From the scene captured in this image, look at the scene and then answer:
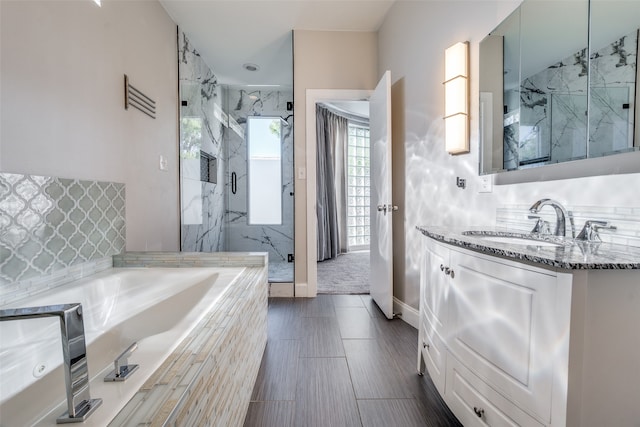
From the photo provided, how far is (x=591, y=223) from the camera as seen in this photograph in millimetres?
1004

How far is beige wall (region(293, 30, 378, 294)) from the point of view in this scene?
2.84 meters

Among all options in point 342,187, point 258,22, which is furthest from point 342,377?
point 342,187

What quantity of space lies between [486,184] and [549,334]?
0.98 meters

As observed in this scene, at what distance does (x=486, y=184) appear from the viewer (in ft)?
5.06

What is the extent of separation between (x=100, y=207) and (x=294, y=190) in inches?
62.1

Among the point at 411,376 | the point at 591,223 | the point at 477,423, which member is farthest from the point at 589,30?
the point at 411,376

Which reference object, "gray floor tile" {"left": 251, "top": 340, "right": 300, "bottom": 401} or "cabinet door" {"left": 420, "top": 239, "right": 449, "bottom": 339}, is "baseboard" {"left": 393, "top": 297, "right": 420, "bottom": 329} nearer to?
"cabinet door" {"left": 420, "top": 239, "right": 449, "bottom": 339}

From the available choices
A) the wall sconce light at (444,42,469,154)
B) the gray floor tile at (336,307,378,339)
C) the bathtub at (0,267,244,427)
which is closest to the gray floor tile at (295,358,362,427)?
the gray floor tile at (336,307,378,339)

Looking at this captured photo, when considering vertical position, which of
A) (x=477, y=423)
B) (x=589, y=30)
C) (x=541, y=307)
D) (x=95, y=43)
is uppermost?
(x=95, y=43)

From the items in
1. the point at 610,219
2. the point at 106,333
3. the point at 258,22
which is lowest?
the point at 106,333

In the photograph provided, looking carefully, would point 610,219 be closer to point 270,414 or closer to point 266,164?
point 270,414

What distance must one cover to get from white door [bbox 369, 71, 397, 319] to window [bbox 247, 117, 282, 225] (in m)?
1.58

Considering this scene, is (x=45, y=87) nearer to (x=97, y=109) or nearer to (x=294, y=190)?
(x=97, y=109)

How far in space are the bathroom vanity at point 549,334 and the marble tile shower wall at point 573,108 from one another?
40cm
